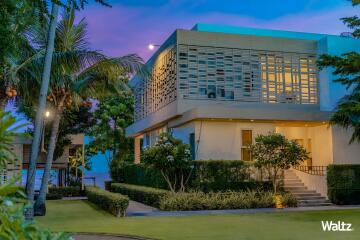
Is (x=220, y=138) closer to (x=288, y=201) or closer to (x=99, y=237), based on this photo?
(x=288, y=201)

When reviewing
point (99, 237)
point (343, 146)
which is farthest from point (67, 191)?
point (99, 237)

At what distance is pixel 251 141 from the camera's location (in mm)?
19984

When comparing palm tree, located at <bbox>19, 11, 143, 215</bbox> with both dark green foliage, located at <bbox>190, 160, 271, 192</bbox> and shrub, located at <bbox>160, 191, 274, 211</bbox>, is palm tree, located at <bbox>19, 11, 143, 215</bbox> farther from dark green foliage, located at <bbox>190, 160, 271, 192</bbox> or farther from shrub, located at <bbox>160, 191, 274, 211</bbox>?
dark green foliage, located at <bbox>190, 160, 271, 192</bbox>

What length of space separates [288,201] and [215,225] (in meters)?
5.95

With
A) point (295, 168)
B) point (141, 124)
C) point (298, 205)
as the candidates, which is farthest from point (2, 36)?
point (141, 124)

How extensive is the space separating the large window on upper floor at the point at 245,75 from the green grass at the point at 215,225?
812cm

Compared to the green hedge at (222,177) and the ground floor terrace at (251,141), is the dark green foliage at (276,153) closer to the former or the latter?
the green hedge at (222,177)

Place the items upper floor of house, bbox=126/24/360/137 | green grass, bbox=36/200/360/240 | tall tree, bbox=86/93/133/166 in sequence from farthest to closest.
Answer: tall tree, bbox=86/93/133/166
upper floor of house, bbox=126/24/360/137
green grass, bbox=36/200/360/240

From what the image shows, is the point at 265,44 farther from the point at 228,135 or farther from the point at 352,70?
the point at 352,70

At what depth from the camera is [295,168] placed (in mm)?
20891

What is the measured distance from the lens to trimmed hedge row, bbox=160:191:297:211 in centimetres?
1585

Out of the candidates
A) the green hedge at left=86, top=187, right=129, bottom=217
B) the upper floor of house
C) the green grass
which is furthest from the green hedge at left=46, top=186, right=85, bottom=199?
the green grass

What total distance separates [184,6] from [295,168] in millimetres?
13339

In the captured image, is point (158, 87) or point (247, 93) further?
point (158, 87)
